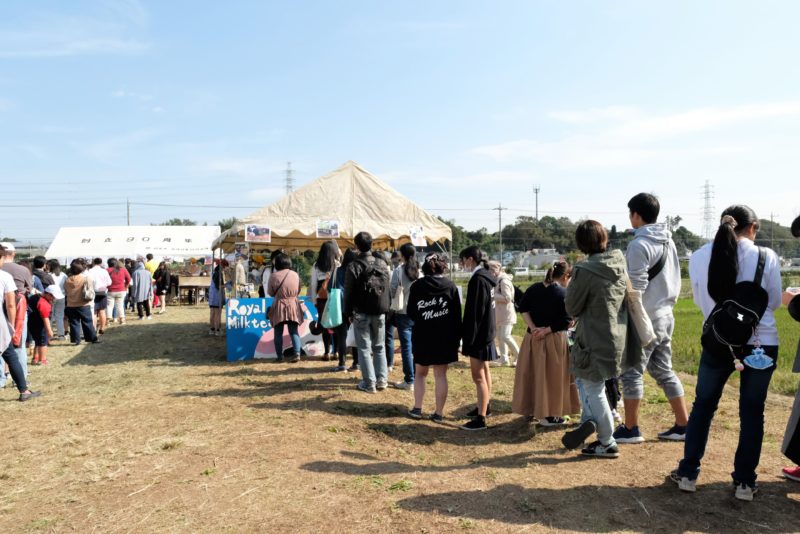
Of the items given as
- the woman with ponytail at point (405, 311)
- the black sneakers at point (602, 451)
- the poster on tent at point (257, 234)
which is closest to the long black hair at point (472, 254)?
the woman with ponytail at point (405, 311)

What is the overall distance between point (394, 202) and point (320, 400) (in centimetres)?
570

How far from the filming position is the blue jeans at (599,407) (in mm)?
4109

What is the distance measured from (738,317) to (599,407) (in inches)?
47.4

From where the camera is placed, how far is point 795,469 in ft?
12.8

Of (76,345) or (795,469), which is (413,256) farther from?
(76,345)

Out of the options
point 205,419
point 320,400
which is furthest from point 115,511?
point 320,400

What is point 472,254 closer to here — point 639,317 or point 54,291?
point 639,317

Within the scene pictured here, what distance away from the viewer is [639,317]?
13.6 ft

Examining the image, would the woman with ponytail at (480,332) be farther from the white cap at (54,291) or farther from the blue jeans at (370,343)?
the white cap at (54,291)

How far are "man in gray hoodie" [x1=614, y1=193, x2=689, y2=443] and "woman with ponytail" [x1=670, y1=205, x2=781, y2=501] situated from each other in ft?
2.40

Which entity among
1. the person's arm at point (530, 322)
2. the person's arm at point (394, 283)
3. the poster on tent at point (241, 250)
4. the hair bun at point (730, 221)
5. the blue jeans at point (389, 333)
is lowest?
the blue jeans at point (389, 333)

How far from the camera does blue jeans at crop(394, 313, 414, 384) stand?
7086mm

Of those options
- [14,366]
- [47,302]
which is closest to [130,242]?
[47,302]

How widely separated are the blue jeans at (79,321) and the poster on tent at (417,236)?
643 cm
